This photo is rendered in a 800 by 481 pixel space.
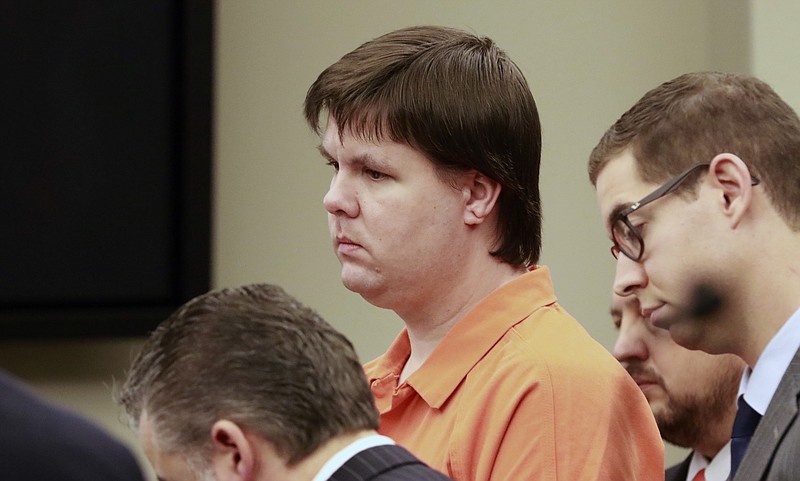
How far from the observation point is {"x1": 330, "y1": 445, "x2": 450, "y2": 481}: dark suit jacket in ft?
3.89

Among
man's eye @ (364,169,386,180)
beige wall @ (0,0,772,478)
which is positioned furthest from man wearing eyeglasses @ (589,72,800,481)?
beige wall @ (0,0,772,478)

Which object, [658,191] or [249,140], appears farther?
[249,140]

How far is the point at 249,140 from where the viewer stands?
10.0ft

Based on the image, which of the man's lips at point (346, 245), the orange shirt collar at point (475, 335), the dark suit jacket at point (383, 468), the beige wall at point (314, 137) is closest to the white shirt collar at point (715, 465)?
the orange shirt collar at point (475, 335)

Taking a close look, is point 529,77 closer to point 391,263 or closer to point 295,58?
point 295,58

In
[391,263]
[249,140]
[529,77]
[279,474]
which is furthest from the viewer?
[529,77]

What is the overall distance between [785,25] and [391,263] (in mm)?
1896

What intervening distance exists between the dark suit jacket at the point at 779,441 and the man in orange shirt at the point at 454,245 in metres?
0.17

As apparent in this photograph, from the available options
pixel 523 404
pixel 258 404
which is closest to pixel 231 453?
pixel 258 404

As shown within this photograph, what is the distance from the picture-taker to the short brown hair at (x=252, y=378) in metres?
1.21

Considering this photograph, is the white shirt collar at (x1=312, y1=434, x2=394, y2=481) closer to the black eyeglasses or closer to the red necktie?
the black eyeglasses

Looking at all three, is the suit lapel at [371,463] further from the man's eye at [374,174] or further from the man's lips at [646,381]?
the man's lips at [646,381]

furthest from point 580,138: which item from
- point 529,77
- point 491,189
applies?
point 491,189

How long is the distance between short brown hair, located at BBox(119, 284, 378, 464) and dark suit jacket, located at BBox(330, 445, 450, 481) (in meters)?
0.04
